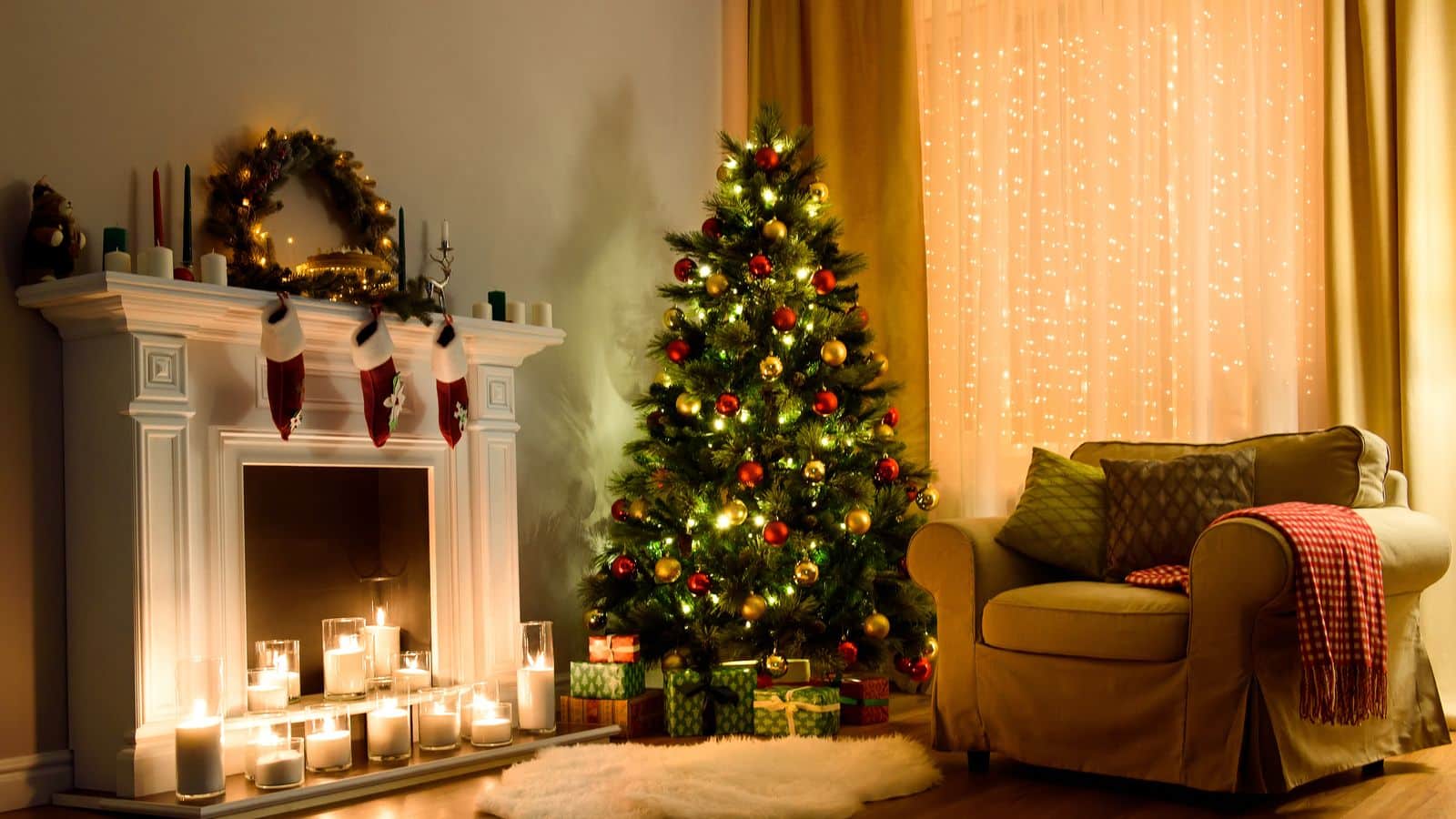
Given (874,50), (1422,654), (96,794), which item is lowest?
(96,794)

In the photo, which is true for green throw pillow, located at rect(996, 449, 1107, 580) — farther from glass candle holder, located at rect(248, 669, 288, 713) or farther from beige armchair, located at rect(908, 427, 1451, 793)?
glass candle holder, located at rect(248, 669, 288, 713)

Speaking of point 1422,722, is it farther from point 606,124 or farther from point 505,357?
point 606,124

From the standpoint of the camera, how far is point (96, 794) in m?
3.09

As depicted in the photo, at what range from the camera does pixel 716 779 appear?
121 inches

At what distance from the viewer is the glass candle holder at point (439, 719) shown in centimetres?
350

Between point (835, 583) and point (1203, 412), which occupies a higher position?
point (1203, 412)

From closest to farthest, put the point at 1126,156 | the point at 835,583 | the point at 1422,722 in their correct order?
the point at 1422,722 < the point at 835,583 < the point at 1126,156

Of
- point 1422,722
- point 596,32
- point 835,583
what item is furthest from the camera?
point 596,32

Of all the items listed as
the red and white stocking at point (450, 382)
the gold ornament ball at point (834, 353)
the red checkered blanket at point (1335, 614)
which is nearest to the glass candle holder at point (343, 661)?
the red and white stocking at point (450, 382)


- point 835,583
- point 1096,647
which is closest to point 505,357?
point 835,583

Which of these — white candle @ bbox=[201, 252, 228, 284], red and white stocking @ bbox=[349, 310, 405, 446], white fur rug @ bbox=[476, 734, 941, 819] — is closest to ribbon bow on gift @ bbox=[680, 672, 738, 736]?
white fur rug @ bbox=[476, 734, 941, 819]

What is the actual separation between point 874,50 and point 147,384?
3.09 m

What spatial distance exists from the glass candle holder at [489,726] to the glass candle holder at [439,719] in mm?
53

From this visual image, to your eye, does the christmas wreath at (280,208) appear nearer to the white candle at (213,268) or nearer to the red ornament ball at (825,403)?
the white candle at (213,268)
